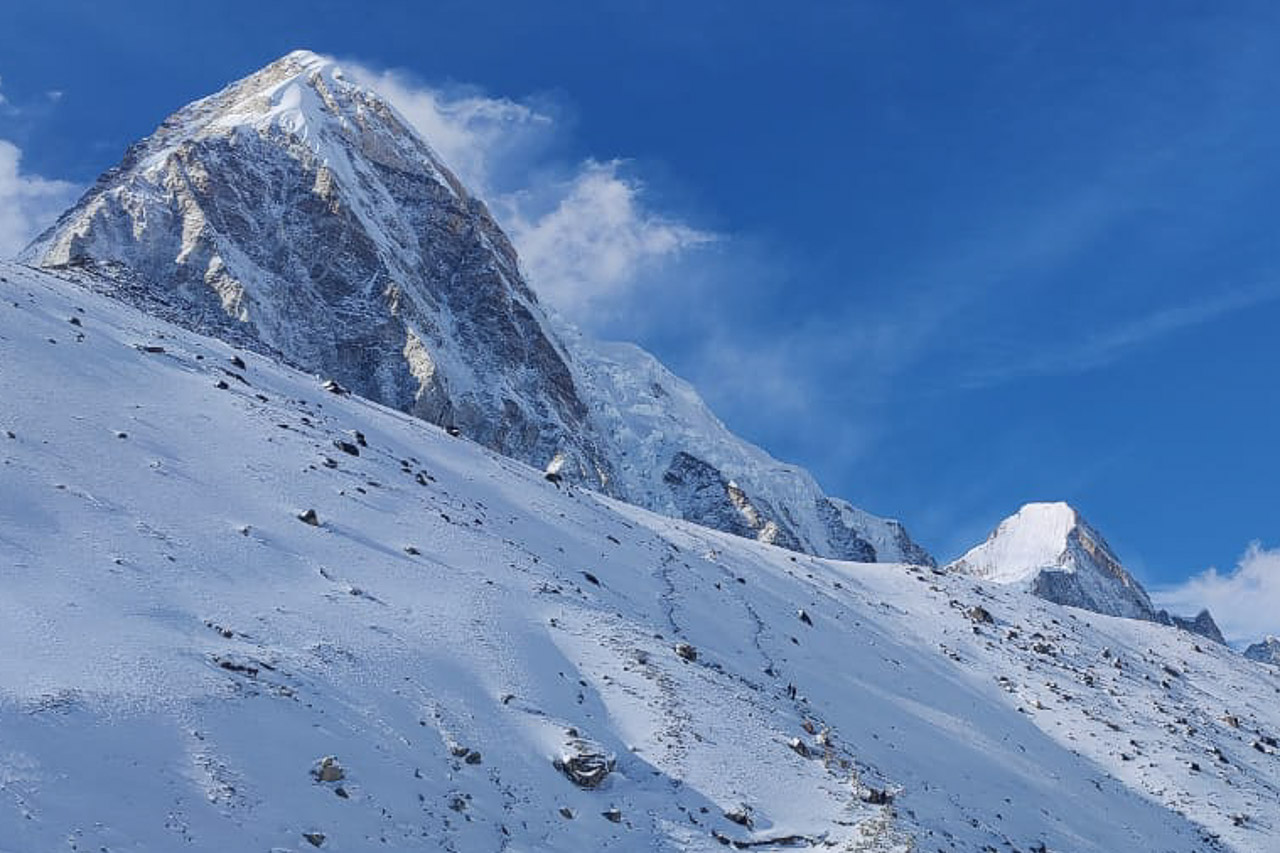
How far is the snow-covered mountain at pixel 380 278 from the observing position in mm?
113812


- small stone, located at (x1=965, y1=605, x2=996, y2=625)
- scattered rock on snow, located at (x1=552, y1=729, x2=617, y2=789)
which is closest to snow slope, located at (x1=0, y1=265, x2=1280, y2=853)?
scattered rock on snow, located at (x1=552, y1=729, x2=617, y2=789)

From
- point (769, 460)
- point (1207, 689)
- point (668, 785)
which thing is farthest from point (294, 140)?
point (668, 785)

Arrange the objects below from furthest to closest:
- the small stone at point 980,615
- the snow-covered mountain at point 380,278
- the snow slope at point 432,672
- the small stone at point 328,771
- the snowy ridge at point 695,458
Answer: the snowy ridge at point 695,458, the snow-covered mountain at point 380,278, the small stone at point 980,615, the small stone at point 328,771, the snow slope at point 432,672

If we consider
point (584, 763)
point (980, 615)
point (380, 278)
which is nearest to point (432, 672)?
point (584, 763)

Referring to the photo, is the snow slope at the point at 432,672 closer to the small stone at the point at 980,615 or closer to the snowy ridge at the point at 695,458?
the small stone at the point at 980,615

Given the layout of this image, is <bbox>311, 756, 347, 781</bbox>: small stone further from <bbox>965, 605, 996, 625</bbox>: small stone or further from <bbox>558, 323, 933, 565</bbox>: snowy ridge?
<bbox>558, 323, 933, 565</bbox>: snowy ridge

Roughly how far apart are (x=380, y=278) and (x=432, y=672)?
351 feet

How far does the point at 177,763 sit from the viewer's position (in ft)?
51.9

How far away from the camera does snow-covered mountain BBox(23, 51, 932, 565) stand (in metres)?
114

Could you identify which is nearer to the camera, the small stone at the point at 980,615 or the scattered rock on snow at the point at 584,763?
the scattered rock on snow at the point at 584,763

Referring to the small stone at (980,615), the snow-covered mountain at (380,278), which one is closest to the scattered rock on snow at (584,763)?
the small stone at (980,615)

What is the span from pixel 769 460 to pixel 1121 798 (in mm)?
154908

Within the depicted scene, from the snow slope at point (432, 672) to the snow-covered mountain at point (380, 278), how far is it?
6420cm

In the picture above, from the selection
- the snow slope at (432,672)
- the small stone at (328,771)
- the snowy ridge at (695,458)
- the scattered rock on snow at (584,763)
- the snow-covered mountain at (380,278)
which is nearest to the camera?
the snow slope at (432,672)
